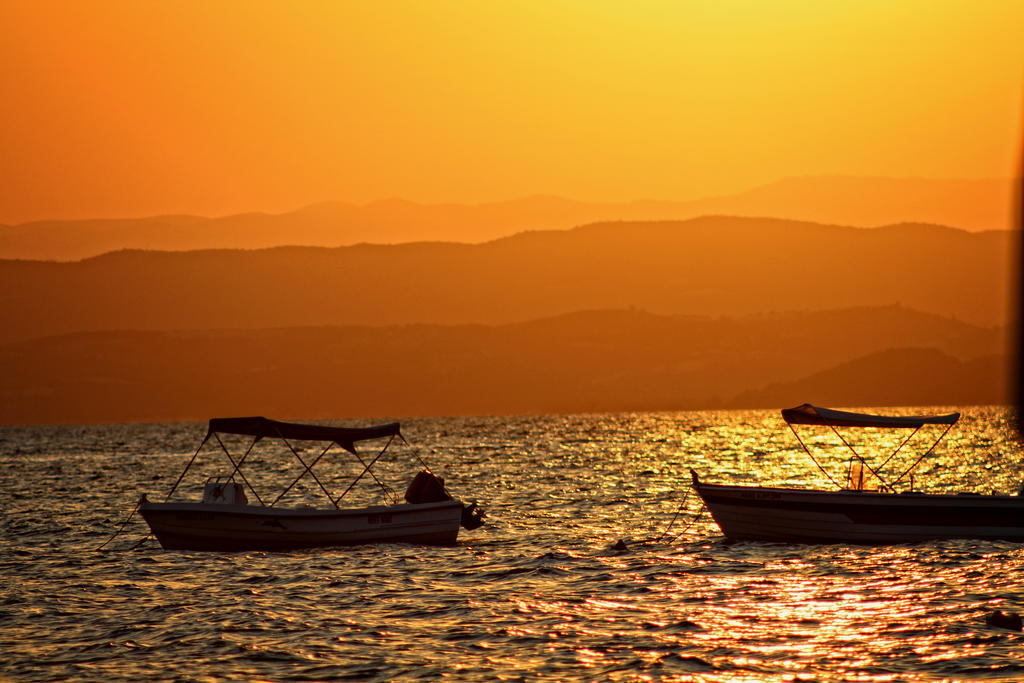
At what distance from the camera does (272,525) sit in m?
39.2

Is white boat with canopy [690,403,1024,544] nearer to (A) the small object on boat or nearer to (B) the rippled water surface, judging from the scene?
(B) the rippled water surface

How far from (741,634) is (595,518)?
27883 mm

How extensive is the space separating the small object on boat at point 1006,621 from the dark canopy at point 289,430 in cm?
2000

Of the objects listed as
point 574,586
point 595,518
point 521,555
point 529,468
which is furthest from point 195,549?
point 529,468

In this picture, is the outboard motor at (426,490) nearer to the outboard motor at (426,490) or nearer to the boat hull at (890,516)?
the outboard motor at (426,490)

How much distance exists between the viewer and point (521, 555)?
39875 mm

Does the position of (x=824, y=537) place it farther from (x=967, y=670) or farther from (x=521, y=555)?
(x=967, y=670)

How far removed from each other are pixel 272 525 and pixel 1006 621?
22.6m

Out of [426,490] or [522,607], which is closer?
[522,607]

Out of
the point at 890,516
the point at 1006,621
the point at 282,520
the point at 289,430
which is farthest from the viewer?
the point at 289,430

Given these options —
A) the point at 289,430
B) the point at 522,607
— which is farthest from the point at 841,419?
the point at 289,430

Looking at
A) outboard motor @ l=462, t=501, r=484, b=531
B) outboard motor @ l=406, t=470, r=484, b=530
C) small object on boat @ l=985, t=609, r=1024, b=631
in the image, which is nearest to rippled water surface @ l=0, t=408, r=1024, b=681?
small object on boat @ l=985, t=609, r=1024, b=631

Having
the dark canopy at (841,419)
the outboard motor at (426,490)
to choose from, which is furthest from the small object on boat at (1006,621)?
the outboard motor at (426,490)

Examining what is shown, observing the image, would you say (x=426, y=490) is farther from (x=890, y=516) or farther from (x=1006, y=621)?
(x=1006, y=621)
